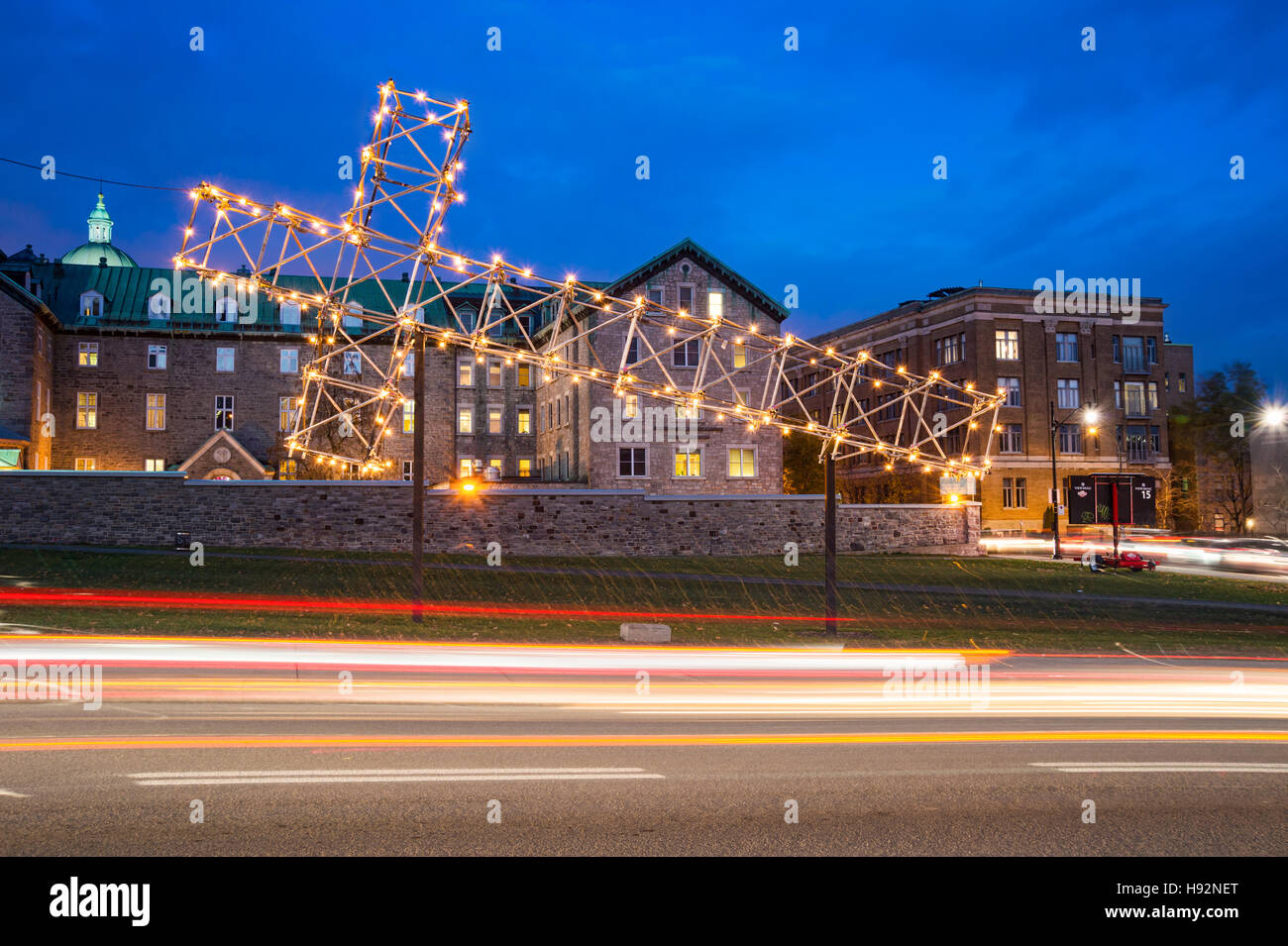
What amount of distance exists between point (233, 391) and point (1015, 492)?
57668 millimetres

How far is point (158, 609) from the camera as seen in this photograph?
67.2 feet

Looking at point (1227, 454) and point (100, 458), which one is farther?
point (1227, 454)

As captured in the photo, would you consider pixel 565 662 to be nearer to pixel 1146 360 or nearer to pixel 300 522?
pixel 300 522

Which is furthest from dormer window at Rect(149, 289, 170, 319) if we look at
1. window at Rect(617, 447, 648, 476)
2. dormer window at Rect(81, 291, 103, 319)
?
window at Rect(617, 447, 648, 476)

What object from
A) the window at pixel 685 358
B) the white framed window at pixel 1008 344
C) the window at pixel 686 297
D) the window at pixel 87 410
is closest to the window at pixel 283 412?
the window at pixel 87 410

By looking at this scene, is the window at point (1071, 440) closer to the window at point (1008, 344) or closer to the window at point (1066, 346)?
the window at point (1066, 346)

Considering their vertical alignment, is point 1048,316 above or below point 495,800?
above

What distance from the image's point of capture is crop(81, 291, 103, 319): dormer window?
2143 inches

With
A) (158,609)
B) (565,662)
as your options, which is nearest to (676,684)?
(565,662)

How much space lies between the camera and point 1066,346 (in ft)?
245

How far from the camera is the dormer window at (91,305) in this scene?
179 feet

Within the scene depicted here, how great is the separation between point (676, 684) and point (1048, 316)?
70503 mm

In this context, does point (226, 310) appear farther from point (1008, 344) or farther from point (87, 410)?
point (1008, 344)
